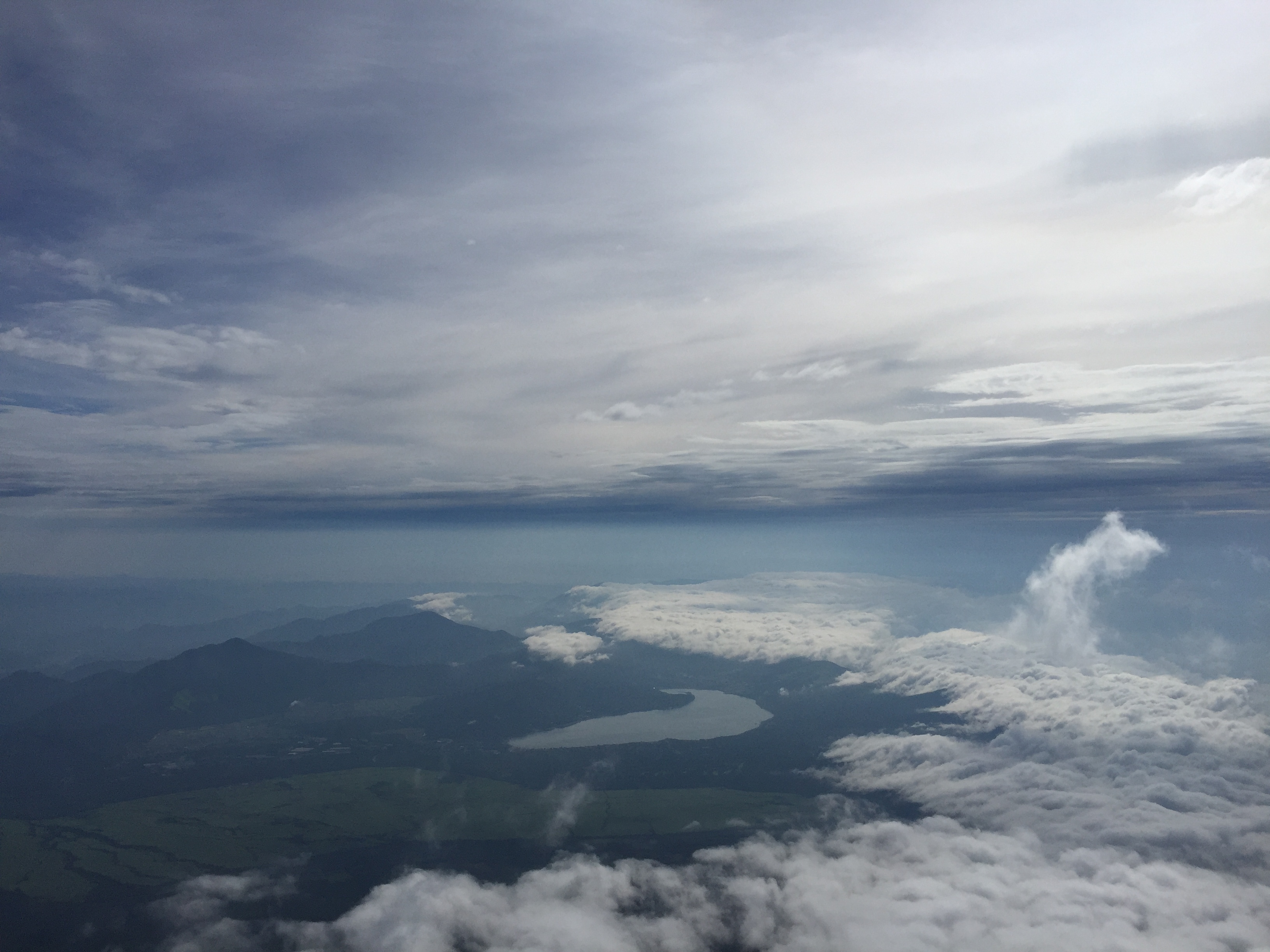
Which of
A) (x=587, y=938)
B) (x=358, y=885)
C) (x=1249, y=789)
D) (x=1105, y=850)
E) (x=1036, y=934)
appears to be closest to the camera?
(x=1036, y=934)

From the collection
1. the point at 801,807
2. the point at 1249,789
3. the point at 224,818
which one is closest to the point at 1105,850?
the point at 1249,789

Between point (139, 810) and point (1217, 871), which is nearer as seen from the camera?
point (1217, 871)

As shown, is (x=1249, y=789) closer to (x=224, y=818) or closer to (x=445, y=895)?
(x=445, y=895)

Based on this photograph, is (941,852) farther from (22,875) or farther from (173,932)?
(22,875)

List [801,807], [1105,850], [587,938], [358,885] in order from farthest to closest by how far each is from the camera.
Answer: [801,807]
[358,885]
[1105,850]
[587,938]

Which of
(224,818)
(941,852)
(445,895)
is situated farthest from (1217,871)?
(224,818)

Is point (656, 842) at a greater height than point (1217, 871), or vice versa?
point (1217, 871)
